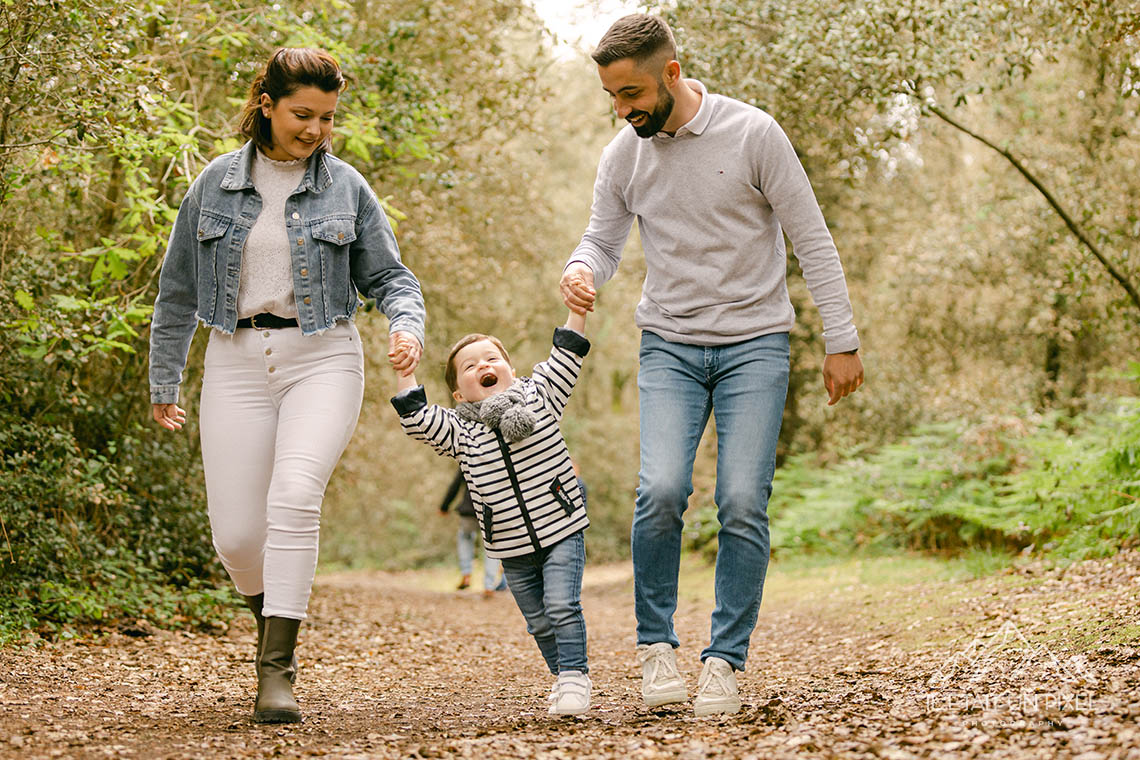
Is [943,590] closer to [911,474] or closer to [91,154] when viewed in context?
[911,474]

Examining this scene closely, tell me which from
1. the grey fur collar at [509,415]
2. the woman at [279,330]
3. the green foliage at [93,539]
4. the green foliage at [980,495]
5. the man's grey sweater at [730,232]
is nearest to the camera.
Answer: the woman at [279,330]

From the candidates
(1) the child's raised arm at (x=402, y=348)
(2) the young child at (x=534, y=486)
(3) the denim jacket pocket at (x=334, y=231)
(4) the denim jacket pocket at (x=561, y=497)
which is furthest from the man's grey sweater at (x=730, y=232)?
(3) the denim jacket pocket at (x=334, y=231)

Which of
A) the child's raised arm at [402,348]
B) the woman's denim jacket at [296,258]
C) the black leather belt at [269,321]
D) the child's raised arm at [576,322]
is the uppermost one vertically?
the woman's denim jacket at [296,258]

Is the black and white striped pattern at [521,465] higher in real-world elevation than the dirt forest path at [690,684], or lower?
higher

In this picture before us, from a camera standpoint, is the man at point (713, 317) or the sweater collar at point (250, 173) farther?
the sweater collar at point (250, 173)

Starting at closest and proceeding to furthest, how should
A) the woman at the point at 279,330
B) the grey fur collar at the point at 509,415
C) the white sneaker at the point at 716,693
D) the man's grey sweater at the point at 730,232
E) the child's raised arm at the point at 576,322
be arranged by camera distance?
the white sneaker at the point at 716,693 < the woman at the point at 279,330 < the man's grey sweater at the point at 730,232 < the grey fur collar at the point at 509,415 < the child's raised arm at the point at 576,322

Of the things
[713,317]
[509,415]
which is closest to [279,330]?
[509,415]

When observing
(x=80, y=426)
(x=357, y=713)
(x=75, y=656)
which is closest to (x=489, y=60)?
(x=80, y=426)

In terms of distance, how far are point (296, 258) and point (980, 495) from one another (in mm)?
8125

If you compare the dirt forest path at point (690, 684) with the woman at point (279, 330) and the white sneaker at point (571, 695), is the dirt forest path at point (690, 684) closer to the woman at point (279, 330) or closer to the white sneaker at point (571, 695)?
the white sneaker at point (571, 695)

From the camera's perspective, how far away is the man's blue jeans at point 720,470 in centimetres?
403

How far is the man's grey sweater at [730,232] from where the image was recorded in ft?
13.5

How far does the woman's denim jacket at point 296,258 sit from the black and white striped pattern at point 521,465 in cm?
36

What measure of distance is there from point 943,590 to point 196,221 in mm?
6091
